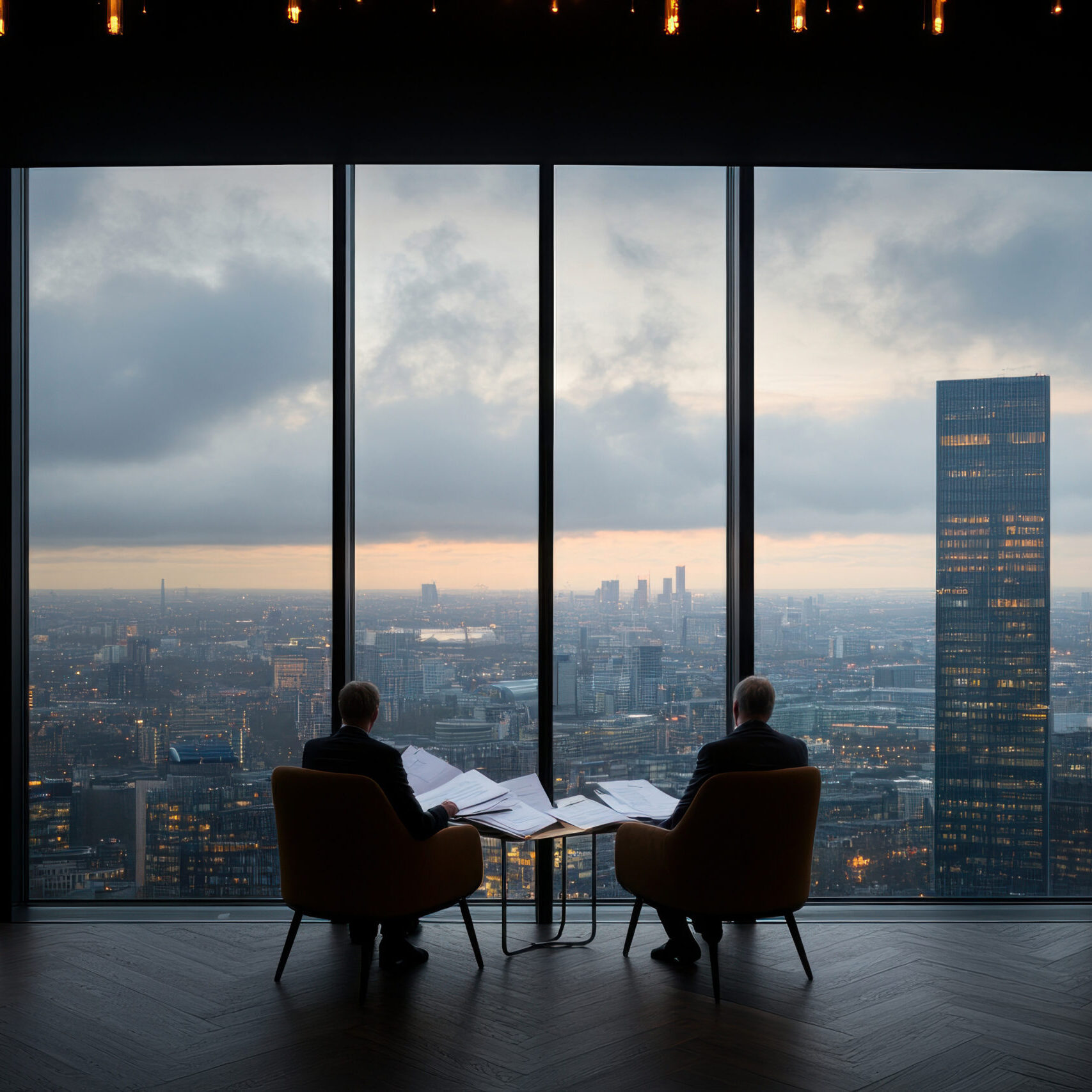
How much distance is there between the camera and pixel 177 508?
4.00m

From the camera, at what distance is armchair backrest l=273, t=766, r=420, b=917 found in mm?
2904

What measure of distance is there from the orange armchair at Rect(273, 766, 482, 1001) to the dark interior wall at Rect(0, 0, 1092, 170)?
8.75ft

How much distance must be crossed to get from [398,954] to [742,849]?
144 cm

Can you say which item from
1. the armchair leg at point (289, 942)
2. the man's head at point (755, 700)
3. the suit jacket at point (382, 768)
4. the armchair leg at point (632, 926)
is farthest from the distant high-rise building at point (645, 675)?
the armchair leg at point (289, 942)

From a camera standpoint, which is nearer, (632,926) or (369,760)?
(369,760)

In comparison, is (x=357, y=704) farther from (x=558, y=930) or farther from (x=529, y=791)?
(x=558, y=930)

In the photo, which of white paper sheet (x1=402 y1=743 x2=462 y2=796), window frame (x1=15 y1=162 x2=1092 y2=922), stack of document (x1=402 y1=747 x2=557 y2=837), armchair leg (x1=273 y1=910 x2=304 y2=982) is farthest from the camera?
window frame (x1=15 y1=162 x2=1092 y2=922)

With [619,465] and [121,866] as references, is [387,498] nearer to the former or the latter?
[619,465]

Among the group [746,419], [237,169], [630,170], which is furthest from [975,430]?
[237,169]

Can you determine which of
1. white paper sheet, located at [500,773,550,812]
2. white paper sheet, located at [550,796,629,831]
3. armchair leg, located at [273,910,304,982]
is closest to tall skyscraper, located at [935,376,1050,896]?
white paper sheet, located at [550,796,629,831]

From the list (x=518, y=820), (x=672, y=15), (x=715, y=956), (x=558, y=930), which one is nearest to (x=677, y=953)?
(x=715, y=956)

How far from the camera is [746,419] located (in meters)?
3.98

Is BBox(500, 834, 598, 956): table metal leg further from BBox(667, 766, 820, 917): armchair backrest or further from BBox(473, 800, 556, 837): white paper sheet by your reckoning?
BBox(667, 766, 820, 917): armchair backrest

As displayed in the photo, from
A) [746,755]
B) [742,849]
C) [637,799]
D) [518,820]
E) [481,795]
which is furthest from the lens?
[637,799]
